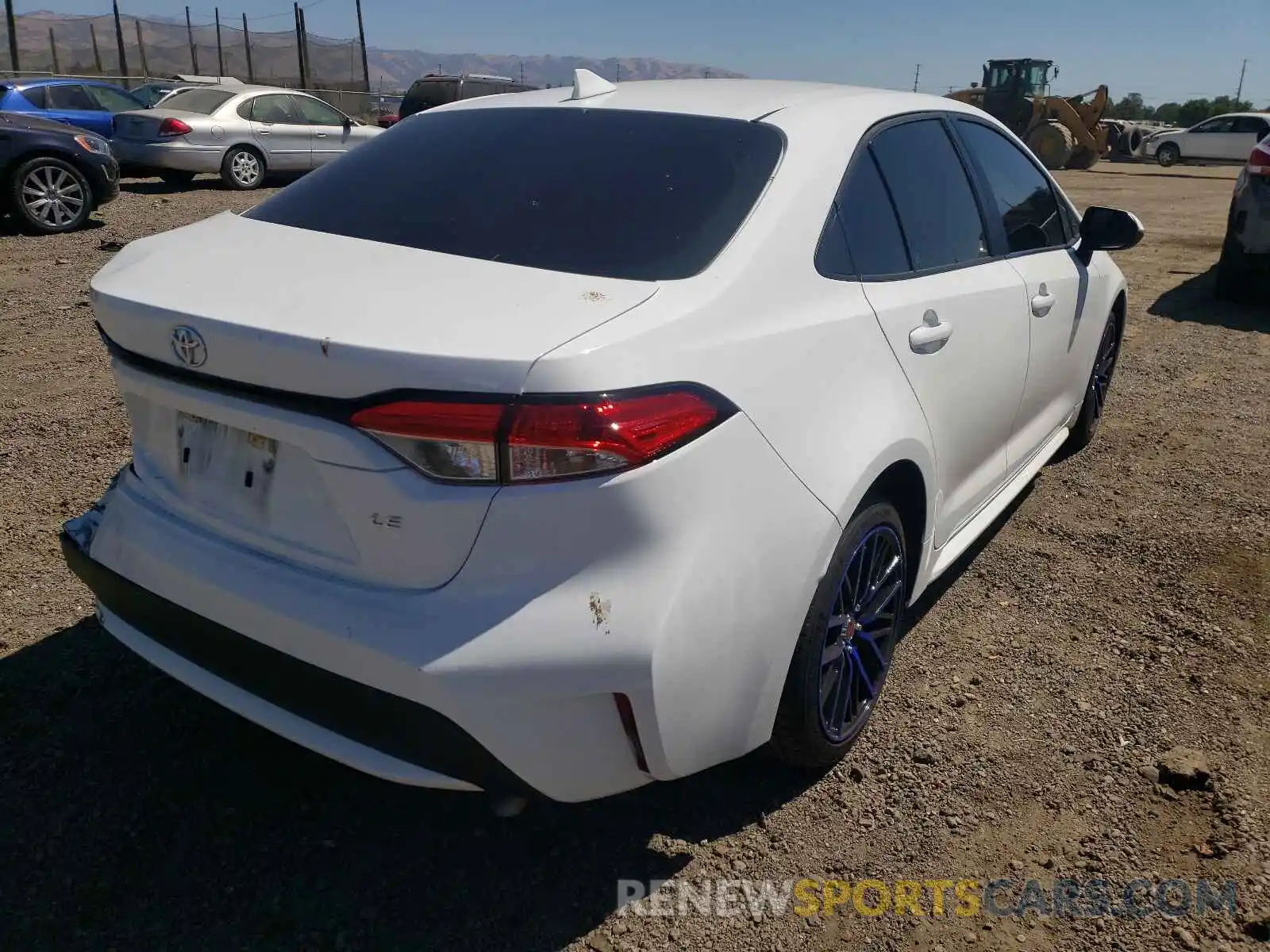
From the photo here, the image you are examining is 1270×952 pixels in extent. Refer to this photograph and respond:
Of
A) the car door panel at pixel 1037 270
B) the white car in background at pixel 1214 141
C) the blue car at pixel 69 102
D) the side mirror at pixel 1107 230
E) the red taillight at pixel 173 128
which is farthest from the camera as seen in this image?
the white car in background at pixel 1214 141

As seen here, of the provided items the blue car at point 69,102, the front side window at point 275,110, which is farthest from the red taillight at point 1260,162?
the blue car at point 69,102

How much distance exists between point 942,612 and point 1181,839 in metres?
1.15

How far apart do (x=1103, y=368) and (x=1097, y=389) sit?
15 cm

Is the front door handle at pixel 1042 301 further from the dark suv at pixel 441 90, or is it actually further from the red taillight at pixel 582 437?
the dark suv at pixel 441 90

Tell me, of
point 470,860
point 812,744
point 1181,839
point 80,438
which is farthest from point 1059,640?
point 80,438

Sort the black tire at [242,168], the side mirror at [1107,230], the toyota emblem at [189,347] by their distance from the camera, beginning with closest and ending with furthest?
the toyota emblem at [189,347] → the side mirror at [1107,230] → the black tire at [242,168]

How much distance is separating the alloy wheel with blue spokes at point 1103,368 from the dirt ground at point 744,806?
43.2 inches

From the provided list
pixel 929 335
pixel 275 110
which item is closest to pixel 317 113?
pixel 275 110

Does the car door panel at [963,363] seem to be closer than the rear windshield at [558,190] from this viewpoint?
No

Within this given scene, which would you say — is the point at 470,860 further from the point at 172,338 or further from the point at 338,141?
the point at 338,141

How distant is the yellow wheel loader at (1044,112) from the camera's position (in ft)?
79.9

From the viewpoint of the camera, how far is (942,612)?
3.51 m

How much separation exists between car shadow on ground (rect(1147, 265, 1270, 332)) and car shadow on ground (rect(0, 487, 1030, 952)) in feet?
21.9

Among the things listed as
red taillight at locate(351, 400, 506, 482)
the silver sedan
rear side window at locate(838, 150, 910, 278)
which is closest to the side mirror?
rear side window at locate(838, 150, 910, 278)
